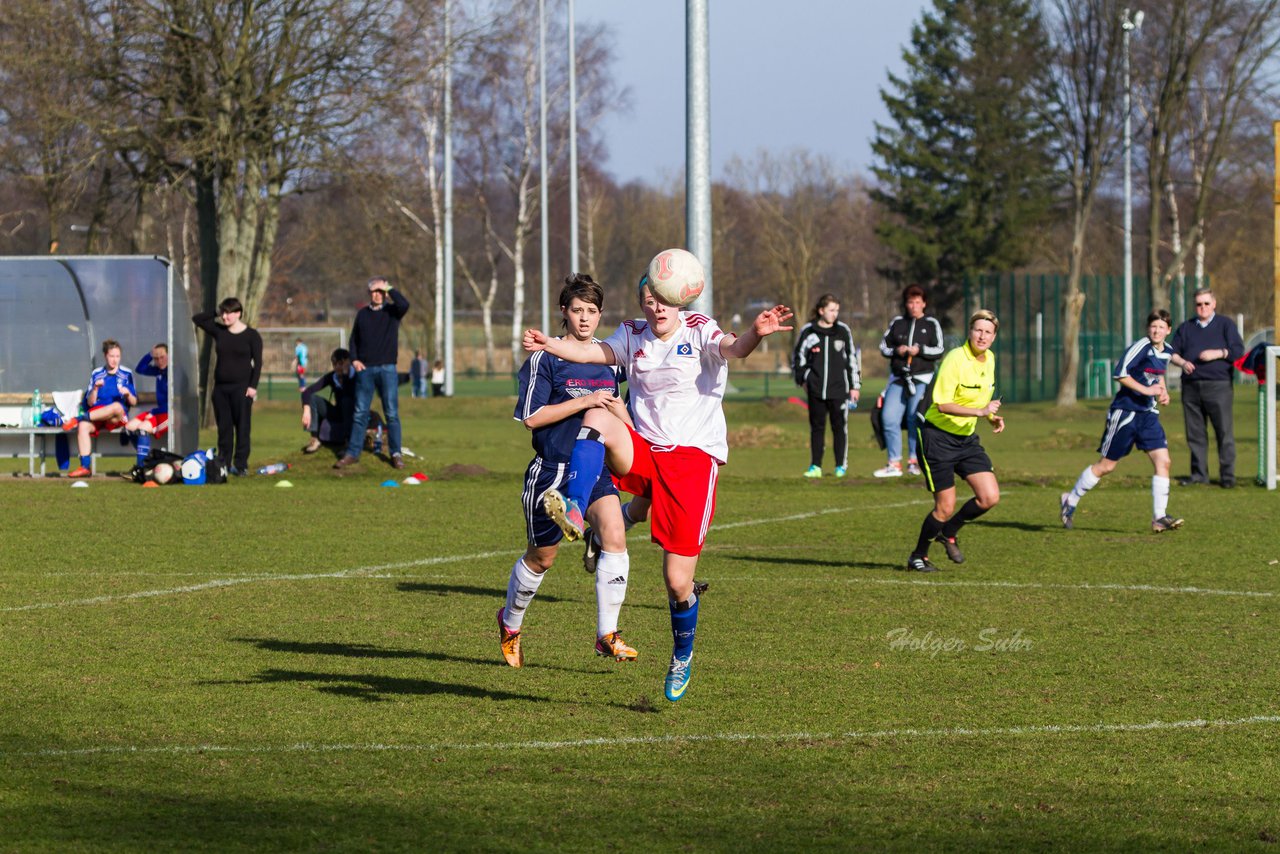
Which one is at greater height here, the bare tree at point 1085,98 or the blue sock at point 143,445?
the bare tree at point 1085,98

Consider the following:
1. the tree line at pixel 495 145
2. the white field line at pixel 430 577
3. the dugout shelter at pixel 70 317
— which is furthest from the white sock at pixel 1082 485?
the tree line at pixel 495 145

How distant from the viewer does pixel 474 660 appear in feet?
25.8

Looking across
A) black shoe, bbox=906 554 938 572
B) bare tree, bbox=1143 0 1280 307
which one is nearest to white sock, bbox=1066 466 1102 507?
black shoe, bbox=906 554 938 572

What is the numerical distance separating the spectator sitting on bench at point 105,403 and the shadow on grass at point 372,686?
11843mm

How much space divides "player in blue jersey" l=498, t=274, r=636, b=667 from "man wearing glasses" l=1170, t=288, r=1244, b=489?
10.8 metres

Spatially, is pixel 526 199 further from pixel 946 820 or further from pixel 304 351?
pixel 946 820

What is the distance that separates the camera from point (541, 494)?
7414 millimetres

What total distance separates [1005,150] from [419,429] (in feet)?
109

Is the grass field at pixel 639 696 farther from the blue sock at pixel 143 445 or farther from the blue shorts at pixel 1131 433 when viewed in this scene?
the blue sock at pixel 143 445

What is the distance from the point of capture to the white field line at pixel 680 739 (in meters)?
6.00

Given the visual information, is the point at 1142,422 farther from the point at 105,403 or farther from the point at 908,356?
the point at 105,403

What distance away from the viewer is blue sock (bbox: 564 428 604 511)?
721cm

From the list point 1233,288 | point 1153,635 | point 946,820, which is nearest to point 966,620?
point 1153,635

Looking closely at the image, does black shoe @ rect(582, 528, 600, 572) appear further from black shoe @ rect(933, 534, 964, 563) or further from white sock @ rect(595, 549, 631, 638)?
black shoe @ rect(933, 534, 964, 563)
